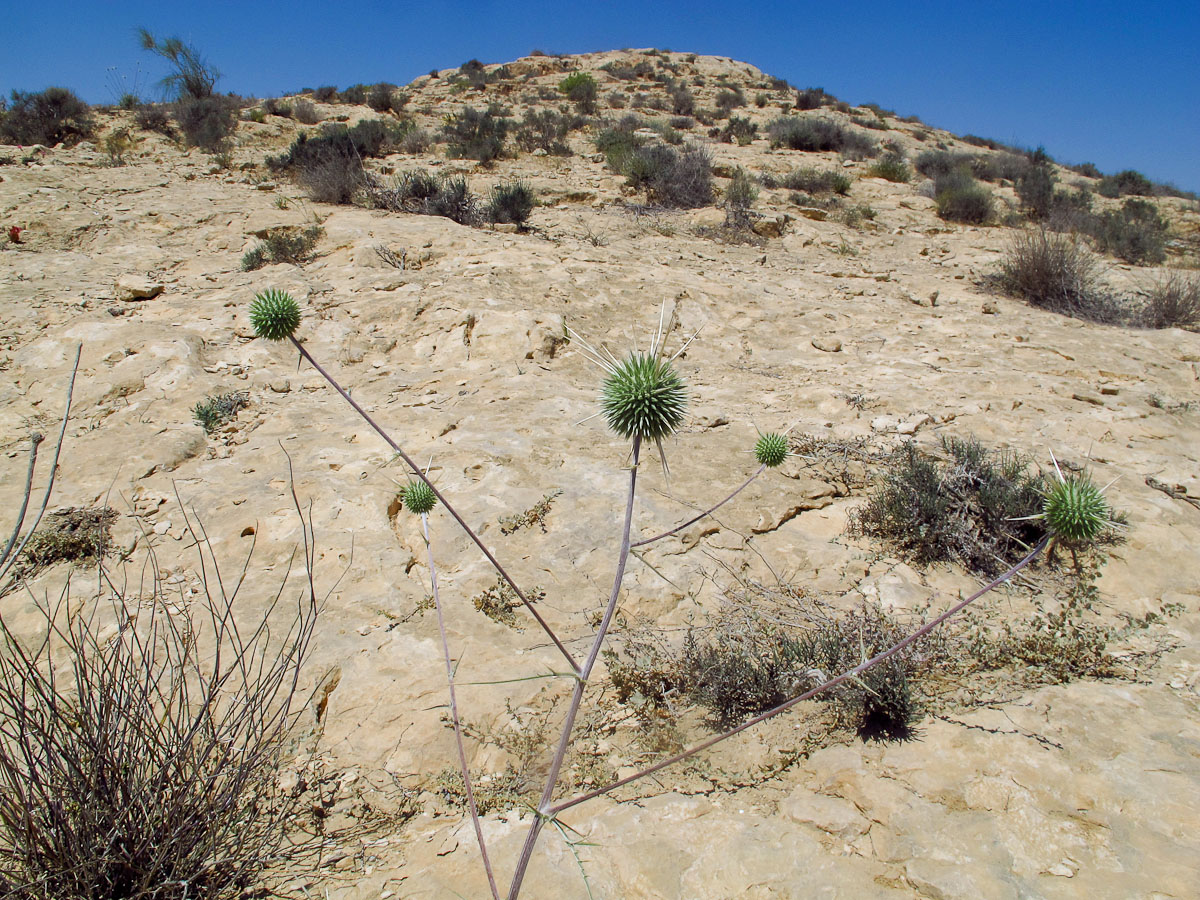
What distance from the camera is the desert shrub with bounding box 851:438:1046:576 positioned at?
380cm

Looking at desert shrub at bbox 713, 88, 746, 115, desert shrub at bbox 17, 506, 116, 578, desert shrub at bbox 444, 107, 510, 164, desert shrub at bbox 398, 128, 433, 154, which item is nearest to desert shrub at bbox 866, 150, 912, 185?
desert shrub at bbox 713, 88, 746, 115

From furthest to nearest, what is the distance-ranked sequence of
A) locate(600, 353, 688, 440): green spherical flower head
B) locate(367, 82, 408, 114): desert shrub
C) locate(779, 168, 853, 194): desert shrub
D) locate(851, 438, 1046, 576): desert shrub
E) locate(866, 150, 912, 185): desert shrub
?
locate(367, 82, 408, 114): desert shrub → locate(866, 150, 912, 185): desert shrub → locate(779, 168, 853, 194): desert shrub → locate(851, 438, 1046, 576): desert shrub → locate(600, 353, 688, 440): green spherical flower head

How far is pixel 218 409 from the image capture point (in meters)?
5.02

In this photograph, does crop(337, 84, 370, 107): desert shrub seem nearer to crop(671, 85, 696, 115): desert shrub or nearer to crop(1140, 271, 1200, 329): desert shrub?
crop(671, 85, 696, 115): desert shrub

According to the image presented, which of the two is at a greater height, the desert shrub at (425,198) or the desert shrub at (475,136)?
the desert shrub at (475,136)

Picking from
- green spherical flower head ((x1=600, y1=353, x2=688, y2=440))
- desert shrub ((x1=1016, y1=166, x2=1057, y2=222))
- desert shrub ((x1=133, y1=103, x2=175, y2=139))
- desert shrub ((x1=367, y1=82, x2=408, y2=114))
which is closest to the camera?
green spherical flower head ((x1=600, y1=353, x2=688, y2=440))

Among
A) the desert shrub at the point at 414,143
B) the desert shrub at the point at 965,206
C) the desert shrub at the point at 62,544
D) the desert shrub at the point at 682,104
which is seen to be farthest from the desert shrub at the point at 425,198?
the desert shrub at the point at 682,104

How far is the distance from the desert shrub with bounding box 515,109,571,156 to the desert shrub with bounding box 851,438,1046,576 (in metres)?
12.3

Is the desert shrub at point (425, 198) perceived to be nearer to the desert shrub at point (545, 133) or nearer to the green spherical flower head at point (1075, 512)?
the desert shrub at point (545, 133)

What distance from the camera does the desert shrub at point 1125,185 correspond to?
1817cm

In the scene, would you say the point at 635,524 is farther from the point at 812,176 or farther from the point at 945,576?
the point at 812,176

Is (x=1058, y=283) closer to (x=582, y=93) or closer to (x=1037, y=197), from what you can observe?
(x=1037, y=197)

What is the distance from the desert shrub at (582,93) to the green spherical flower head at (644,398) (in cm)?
1901

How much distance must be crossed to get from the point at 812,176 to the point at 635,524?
39.5ft
